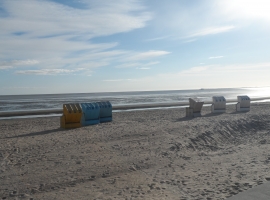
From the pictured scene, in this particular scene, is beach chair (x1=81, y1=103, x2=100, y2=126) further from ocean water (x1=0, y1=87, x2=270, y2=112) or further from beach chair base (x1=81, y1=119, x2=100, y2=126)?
ocean water (x1=0, y1=87, x2=270, y2=112)

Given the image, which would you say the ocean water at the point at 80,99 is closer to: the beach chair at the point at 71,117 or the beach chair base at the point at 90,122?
the beach chair base at the point at 90,122

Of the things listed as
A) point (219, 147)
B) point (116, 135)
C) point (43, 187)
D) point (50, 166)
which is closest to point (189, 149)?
point (219, 147)

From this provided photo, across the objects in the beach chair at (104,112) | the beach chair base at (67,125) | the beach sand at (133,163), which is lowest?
the beach sand at (133,163)

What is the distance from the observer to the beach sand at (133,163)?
6371 mm

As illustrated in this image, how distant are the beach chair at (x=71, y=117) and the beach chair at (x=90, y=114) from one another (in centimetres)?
27

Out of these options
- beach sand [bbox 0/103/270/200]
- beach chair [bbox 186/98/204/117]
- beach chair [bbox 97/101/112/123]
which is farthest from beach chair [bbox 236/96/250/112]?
beach chair [bbox 97/101/112/123]

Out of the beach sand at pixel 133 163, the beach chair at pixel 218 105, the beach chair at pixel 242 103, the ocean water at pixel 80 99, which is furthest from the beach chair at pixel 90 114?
the ocean water at pixel 80 99

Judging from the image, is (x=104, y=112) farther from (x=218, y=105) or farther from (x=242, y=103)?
(x=242, y=103)

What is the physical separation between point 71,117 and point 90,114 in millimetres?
1121

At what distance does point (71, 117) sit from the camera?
45.8ft

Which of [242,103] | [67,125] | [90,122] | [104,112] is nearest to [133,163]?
[67,125]

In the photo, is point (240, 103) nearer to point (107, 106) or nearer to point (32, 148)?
point (107, 106)

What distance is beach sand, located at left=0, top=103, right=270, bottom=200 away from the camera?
20.9 ft

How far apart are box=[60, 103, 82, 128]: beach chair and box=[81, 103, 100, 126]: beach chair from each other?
0.87 ft
